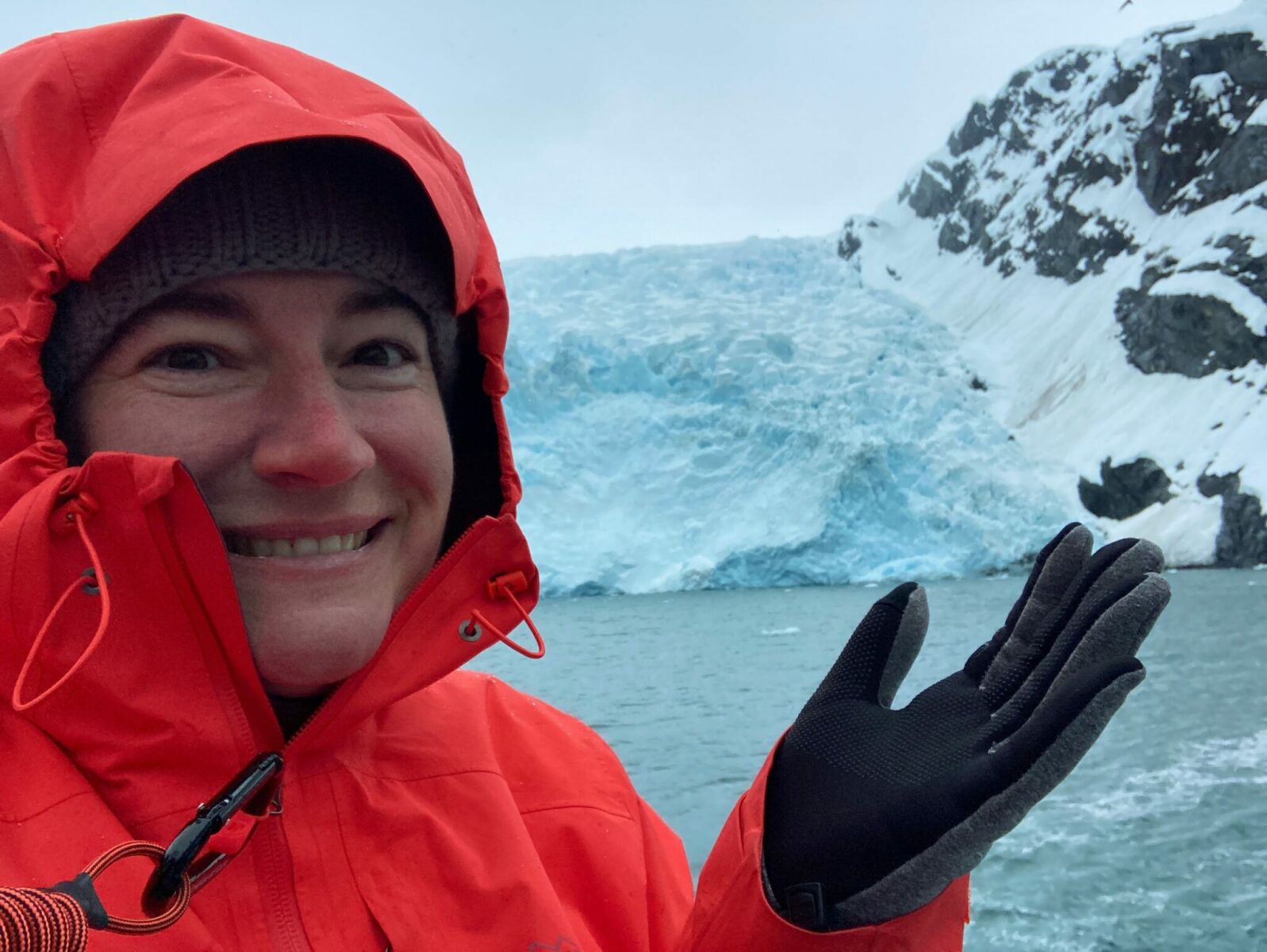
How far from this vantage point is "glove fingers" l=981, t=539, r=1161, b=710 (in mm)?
762

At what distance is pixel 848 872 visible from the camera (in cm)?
77

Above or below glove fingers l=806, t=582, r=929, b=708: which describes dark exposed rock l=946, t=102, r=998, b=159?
above

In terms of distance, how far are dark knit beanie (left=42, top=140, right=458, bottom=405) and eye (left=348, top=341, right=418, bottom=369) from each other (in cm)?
5

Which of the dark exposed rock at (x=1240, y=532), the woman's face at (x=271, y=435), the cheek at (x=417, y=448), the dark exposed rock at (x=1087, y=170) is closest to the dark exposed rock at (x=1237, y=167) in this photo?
the dark exposed rock at (x=1087, y=170)

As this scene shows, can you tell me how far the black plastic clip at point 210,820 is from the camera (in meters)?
0.63

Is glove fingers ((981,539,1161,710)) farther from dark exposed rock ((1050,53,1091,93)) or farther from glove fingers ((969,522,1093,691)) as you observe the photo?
dark exposed rock ((1050,53,1091,93))

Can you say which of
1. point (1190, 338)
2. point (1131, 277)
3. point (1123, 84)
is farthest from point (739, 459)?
point (1123, 84)

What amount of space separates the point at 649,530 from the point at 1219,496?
33.0ft

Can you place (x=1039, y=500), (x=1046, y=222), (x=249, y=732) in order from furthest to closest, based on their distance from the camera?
(x=1046, y=222), (x=1039, y=500), (x=249, y=732)

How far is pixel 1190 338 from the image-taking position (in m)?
21.3

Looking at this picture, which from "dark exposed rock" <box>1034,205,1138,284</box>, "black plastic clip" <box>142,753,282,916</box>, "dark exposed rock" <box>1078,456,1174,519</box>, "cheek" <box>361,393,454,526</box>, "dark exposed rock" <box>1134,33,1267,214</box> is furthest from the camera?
"dark exposed rock" <box>1034,205,1138,284</box>

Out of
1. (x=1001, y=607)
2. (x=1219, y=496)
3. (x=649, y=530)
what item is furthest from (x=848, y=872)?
(x=1219, y=496)

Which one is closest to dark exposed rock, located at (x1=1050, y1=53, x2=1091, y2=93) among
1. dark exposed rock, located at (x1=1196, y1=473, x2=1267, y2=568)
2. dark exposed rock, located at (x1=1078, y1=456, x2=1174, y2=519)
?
dark exposed rock, located at (x1=1078, y1=456, x2=1174, y2=519)

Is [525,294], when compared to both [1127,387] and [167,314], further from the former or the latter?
[167,314]
